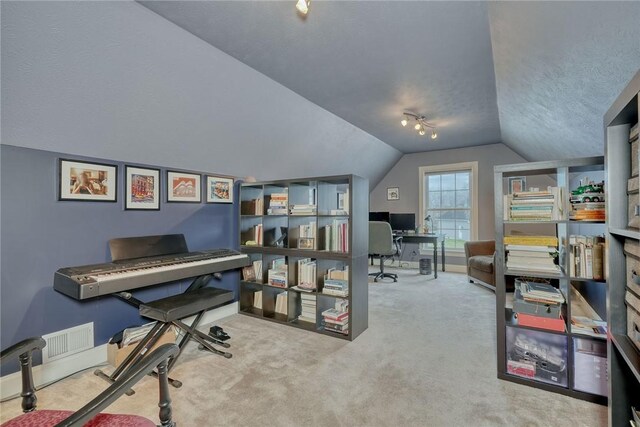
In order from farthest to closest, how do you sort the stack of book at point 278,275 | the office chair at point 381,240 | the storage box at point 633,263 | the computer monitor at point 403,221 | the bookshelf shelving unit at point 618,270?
the computer monitor at point 403,221 → the office chair at point 381,240 → the stack of book at point 278,275 → the bookshelf shelving unit at point 618,270 → the storage box at point 633,263

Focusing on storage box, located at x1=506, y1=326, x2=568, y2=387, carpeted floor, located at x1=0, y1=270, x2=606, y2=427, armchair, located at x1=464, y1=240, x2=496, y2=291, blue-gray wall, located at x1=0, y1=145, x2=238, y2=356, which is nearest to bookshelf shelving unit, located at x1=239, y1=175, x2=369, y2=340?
carpeted floor, located at x1=0, y1=270, x2=606, y2=427

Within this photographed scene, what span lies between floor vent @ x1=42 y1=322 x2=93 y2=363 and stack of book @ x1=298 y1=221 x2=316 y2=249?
1.88 metres

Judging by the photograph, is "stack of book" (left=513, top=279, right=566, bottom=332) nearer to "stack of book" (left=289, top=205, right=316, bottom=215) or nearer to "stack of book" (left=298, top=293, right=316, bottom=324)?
"stack of book" (left=298, top=293, right=316, bottom=324)

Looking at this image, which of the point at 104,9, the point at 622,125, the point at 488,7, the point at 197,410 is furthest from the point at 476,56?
the point at 197,410

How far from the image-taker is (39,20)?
4.96 feet

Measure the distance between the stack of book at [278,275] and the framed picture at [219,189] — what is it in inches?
38.3

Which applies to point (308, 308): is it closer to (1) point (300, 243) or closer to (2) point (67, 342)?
(1) point (300, 243)

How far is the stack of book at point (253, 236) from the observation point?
10.9 feet

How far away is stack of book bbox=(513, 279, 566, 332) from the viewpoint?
1849 mm

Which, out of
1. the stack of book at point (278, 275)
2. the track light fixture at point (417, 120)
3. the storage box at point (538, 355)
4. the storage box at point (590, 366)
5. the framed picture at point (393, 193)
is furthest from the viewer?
the framed picture at point (393, 193)

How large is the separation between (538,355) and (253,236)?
2.83 m

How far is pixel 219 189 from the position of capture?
3.25 metres

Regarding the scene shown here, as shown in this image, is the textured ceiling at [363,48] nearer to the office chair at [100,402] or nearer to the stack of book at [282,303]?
the office chair at [100,402]

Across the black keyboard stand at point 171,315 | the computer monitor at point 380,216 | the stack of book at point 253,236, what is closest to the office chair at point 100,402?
the black keyboard stand at point 171,315
